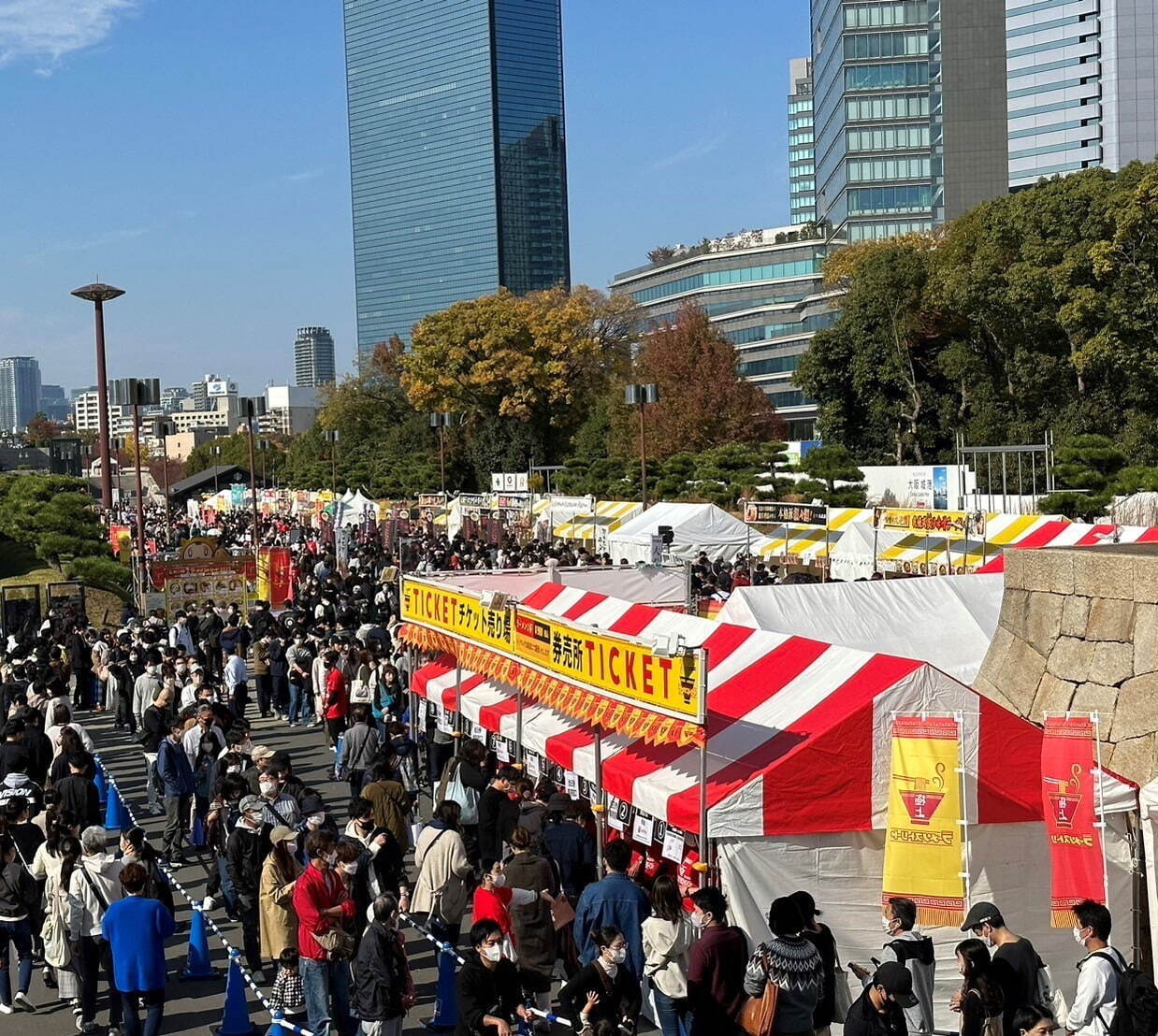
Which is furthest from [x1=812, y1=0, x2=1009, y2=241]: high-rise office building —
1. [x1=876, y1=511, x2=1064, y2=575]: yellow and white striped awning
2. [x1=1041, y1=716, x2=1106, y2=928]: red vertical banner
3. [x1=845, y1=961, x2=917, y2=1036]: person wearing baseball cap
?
[x1=845, y1=961, x2=917, y2=1036]: person wearing baseball cap

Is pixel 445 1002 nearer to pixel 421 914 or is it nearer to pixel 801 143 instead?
pixel 421 914

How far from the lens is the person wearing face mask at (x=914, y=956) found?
254 inches

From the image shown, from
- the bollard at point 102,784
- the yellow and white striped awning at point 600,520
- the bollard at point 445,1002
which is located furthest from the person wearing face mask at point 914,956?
the yellow and white striped awning at point 600,520

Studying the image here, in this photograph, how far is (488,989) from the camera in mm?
6207

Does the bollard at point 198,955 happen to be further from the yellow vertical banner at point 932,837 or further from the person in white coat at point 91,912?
the yellow vertical banner at point 932,837

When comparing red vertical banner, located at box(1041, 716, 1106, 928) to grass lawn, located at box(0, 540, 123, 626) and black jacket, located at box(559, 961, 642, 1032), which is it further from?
grass lawn, located at box(0, 540, 123, 626)

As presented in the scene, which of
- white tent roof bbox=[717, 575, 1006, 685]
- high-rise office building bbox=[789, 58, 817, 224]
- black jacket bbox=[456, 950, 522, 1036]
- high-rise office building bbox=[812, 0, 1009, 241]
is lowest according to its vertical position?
black jacket bbox=[456, 950, 522, 1036]

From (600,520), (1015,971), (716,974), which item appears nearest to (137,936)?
(716,974)

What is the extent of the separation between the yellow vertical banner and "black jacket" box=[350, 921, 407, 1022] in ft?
9.04

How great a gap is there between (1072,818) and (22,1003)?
22.5 feet

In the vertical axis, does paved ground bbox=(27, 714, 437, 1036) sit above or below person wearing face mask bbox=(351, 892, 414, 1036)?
below

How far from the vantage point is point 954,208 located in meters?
91.8

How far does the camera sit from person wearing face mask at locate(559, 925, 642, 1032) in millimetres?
6363

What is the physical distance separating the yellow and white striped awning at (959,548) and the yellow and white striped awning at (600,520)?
9.07m
